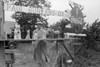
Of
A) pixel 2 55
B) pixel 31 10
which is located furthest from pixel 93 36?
pixel 2 55

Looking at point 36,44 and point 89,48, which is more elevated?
point 36,44

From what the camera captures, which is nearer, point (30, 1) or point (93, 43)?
point (93, 43)

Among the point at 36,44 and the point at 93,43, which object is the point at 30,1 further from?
the point at 36,44

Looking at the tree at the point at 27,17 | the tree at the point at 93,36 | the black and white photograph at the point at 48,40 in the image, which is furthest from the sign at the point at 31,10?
the tree at the point at 27,17

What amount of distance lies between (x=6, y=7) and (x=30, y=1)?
1033 centimetres

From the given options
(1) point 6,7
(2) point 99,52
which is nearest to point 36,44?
(1) point 6,7

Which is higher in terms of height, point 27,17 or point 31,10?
point 31,10

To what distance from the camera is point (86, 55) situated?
6.40 meters

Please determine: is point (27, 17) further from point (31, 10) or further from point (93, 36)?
point (31, 10)

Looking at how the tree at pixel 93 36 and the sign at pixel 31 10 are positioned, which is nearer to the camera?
the sign at pixel 31 10

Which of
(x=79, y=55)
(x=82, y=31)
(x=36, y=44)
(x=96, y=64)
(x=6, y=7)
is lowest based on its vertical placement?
(x=96, y=64)

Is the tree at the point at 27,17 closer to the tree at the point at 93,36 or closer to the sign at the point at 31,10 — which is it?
the tree at the point at 93,36

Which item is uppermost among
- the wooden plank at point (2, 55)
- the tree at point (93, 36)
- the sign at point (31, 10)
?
the sign at point (31, 10)

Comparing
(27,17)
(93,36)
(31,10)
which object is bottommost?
(93,36)
